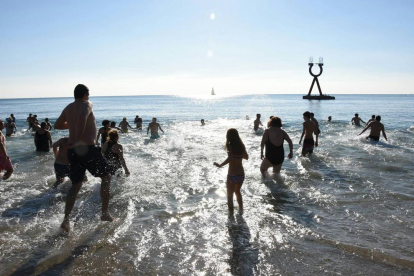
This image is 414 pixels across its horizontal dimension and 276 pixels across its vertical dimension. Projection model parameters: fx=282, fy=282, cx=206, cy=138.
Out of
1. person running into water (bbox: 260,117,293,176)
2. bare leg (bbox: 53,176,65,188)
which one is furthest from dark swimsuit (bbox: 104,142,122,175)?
person running into water (bbox: 260,117,293,176)

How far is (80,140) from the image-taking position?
4.10m

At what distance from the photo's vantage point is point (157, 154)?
40.2 feet

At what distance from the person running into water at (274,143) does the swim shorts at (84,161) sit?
447cm

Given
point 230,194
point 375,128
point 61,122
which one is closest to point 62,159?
point 61,122

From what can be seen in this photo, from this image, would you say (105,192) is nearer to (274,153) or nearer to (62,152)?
(62,152)

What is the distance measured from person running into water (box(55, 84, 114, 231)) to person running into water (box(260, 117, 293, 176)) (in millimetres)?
4516

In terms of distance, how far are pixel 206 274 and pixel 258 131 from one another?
61.0ft

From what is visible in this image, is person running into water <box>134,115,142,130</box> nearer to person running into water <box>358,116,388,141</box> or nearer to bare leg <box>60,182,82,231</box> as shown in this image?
person running into water <box>358,116,388,141</box>

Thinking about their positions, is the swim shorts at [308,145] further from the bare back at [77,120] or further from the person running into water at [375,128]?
the bare back at [77,120]

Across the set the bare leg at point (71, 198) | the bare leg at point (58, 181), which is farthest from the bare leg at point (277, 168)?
the bare leg at point (58, 181)

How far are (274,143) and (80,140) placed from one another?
16.3 feet

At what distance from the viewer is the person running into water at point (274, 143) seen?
7.40 m

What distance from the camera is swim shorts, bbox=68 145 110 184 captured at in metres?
4.13

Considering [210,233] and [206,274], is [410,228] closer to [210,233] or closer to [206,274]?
[210,233]
